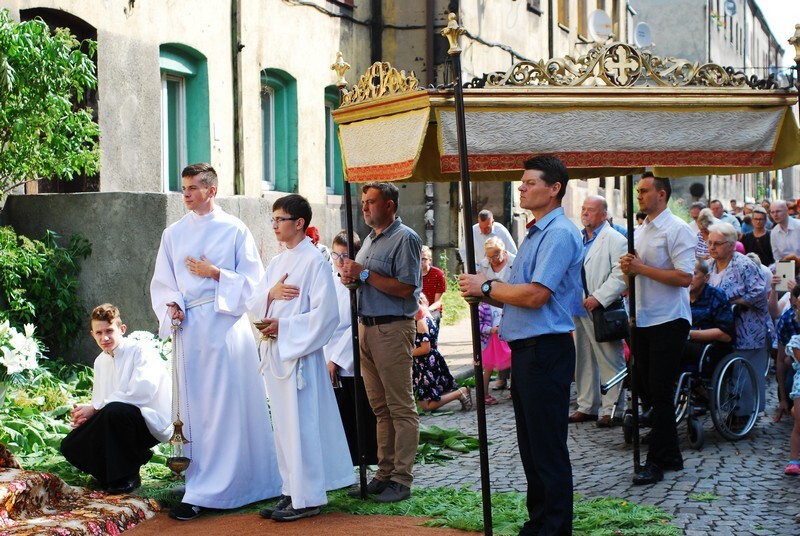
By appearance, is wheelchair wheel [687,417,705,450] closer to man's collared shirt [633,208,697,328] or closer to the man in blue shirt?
man's collared shirt [633,208,697,328]

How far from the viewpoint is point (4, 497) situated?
21.9ft

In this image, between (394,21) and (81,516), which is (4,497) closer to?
(81,516)

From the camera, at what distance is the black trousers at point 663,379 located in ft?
25.5

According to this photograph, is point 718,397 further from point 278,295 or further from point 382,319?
point 278,295

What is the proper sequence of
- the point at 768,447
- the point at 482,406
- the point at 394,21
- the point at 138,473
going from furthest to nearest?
the point at 394,21
the point at 768,447
the point at 138,473
the point at 482,406

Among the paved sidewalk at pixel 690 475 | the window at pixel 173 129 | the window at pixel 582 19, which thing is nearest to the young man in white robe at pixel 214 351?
the paved sidewalk at pixel 690 475

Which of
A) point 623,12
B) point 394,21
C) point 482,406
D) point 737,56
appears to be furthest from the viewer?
point 737,56

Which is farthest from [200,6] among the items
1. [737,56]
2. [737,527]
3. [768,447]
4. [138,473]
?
[737,56]

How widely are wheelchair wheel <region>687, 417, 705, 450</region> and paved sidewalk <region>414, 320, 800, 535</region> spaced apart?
57mm

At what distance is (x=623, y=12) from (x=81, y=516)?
2819cm

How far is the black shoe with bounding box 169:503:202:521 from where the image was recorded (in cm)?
707

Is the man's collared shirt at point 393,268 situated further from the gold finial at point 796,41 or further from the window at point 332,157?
the window at point 332,157

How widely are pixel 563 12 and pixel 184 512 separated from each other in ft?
70.1

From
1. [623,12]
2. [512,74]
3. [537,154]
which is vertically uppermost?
[623,12]
